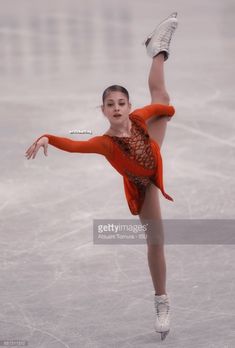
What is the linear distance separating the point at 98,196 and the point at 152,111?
1.91 metres

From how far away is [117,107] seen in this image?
369cm

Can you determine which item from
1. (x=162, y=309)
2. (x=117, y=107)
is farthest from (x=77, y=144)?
(x=162, y=309)

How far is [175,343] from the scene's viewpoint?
3994 millimetres

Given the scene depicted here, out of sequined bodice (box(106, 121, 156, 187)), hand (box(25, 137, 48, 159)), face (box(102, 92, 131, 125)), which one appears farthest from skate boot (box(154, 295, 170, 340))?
hand (box(25, 137, 48, 159))

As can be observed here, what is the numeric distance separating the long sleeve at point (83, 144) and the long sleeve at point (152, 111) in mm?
229

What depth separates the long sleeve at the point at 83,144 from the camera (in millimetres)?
3576

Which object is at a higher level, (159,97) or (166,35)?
(166,35)

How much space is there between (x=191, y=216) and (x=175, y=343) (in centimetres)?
149

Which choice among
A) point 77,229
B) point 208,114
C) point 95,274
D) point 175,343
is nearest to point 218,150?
point 208,114

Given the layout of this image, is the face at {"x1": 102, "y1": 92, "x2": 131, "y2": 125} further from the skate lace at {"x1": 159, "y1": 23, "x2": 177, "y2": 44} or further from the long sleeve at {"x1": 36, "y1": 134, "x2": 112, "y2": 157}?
the skate lace at {"x1": 159, "y1": 23, "x2": 177, "y2": 44}

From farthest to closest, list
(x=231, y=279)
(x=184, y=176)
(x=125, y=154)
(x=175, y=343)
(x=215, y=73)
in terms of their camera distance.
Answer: (x=215, y=73) < (x=184, y=176) < (x=231, y=279) < (x=175, y=343) < (x=125, y=154)

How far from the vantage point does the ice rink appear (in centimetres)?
424

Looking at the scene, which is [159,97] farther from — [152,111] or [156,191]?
[156,191]

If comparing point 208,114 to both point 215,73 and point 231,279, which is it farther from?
point 231,279
